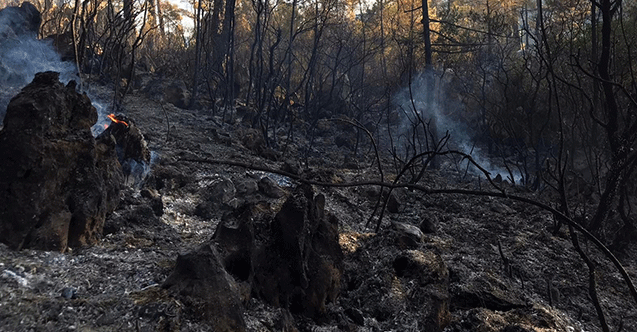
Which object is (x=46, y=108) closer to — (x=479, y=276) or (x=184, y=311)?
(x=184, y=311)

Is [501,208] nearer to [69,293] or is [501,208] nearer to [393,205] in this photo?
[393,205]

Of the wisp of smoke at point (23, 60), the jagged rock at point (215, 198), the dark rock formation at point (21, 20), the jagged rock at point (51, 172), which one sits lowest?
the jagged rock at point (215, 198)

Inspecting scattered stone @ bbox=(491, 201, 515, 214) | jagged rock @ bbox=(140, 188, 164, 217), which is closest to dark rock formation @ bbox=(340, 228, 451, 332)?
jagged rock @ bbox=(140, 188, 164, 217)

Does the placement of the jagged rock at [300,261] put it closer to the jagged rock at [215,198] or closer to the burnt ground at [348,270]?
the burnt ground at [348,270]

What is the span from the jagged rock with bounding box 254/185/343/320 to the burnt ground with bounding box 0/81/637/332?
10 cm

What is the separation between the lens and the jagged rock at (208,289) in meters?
1.92

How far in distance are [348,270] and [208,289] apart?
1271mm

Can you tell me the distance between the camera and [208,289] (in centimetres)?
197

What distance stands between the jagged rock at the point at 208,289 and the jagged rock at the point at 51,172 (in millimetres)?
782

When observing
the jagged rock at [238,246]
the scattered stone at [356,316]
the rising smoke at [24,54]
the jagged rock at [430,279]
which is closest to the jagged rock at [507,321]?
the jagged rock at [430,279]

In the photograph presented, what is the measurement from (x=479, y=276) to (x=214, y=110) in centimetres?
685

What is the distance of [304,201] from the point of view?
2.63 m

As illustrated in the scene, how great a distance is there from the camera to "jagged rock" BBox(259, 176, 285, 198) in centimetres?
428

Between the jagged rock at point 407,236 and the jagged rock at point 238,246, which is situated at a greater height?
the jagged rock at point 238,246
